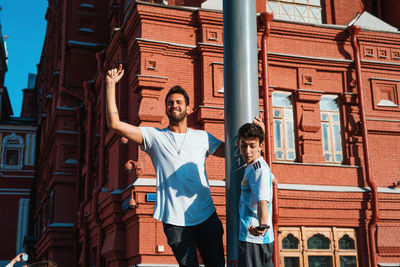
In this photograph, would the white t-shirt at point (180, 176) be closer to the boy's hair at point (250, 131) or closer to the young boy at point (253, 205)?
the young boy at point (253, 205)

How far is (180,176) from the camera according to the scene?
12.2ft

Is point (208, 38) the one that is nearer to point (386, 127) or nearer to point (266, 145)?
point (266, 145)

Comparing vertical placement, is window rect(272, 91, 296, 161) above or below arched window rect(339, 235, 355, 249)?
above

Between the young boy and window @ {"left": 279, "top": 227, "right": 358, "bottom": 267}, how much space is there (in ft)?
26.8

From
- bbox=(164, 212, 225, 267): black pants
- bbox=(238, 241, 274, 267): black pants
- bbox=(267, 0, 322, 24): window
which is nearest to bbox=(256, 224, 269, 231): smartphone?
bbox=(238, 241, 274, 267): black pants

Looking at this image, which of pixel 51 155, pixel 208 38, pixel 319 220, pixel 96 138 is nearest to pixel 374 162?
pixel 319 220

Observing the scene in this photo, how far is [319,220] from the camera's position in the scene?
38.2ft

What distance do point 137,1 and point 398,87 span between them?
6.87 metres

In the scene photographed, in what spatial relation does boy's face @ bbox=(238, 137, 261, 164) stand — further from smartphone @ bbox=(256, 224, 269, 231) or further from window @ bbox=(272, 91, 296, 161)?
window @ bbox=(272, 91, 296, 161)

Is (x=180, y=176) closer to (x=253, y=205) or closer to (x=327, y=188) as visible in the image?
(x=253, y=205)

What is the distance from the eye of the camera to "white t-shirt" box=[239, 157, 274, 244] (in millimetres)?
3357

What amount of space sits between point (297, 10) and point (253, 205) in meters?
11.2

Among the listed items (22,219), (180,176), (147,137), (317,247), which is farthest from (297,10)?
(22,219)

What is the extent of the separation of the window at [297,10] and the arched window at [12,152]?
1960 centimetres
